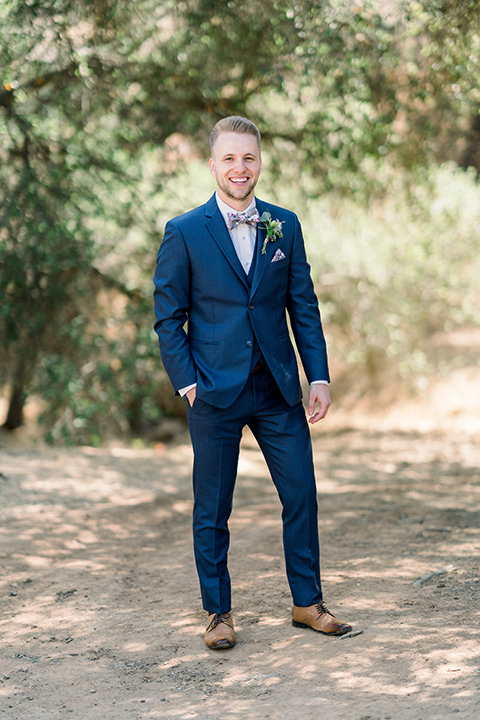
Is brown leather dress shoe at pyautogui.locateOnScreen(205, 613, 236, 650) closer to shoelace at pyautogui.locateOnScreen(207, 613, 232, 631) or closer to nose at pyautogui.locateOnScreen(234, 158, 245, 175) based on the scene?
shoelace at pyautogui.locateOnScreen(207, 613, 232, 631)

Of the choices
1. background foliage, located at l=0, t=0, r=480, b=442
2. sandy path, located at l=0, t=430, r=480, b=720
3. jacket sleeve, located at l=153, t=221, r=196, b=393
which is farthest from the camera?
background foliage, located at l=0, t=0, r=480, b=442

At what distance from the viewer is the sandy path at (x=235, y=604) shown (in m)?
2.77

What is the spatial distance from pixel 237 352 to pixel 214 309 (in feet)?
0.67

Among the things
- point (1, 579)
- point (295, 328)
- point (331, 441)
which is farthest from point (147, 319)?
point (295, 328)

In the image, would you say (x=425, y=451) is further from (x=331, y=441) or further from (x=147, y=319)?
(x=147, y=319)

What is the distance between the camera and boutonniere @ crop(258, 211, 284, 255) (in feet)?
10.4

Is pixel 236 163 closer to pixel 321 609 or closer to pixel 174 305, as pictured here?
pixel 174 305

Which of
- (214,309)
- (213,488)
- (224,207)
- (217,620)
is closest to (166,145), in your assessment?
(224,207)

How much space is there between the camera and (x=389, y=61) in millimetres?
6418

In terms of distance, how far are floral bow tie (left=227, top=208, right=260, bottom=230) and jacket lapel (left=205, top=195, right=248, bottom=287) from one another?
31 millimetres

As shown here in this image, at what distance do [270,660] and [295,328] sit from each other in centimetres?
137

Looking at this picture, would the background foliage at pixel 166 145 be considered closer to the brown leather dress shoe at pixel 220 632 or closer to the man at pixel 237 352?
the man at pixel 237 352

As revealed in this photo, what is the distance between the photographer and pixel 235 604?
372 cm

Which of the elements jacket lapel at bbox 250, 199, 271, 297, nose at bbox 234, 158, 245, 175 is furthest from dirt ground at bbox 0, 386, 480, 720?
nose at bbox 234, 158, 245, 175
